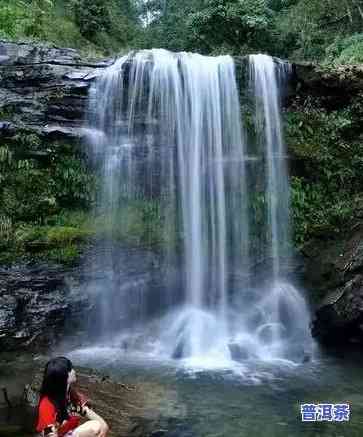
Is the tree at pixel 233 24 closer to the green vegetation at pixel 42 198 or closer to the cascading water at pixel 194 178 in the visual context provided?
the cascading water at pixel 194 178

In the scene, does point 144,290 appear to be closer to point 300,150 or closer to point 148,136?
point 148,136

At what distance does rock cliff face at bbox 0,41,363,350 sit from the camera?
33.2 ft

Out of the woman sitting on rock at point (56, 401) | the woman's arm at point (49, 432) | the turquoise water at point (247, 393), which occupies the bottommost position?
the turquoise water at point (247, 393)

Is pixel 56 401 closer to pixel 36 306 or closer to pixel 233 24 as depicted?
pixel 36 306

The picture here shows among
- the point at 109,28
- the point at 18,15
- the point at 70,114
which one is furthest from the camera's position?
the point at 109,28

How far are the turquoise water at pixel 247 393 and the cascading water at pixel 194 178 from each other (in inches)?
85.4

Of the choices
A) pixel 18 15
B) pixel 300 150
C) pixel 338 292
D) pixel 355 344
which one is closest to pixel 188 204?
pixel 300 150

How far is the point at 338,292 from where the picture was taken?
33.2 feet

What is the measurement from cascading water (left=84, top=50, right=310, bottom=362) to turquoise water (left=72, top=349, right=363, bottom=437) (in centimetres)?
217

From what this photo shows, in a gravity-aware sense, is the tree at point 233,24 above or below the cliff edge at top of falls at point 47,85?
above

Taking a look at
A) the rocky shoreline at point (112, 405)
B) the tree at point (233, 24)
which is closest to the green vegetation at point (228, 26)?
the tree at point (233, 24)

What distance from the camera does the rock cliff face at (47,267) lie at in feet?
33.2

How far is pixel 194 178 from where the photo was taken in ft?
39.2

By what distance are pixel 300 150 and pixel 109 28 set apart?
12.6 metres
